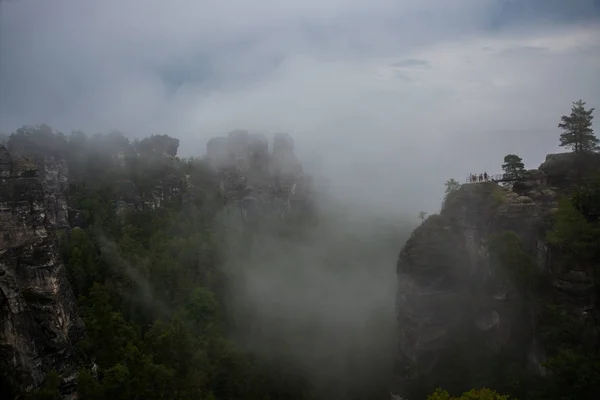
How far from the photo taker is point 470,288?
44.4 metres

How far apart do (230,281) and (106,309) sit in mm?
26948

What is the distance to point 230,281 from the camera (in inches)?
2549

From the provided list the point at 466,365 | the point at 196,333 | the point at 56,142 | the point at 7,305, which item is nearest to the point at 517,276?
the point at 466,365

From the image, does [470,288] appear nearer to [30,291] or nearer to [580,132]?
[580,132]

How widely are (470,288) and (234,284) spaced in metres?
31.0

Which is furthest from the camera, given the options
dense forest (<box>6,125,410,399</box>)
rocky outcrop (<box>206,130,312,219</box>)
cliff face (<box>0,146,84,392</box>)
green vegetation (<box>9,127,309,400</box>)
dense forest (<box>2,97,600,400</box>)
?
rocky outcrop (<box>206,130,312,219</box>)

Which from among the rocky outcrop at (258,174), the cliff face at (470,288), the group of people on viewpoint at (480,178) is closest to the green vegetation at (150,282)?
the rocky outcrop at (258,174)

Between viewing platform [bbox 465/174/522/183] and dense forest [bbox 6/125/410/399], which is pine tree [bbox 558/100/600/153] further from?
dense forest [bbox 6/125/410/399]

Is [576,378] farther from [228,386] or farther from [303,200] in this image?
[303,200]

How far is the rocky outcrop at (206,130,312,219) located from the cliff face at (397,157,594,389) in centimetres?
4460

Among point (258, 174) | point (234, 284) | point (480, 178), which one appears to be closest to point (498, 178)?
point (480, 178)

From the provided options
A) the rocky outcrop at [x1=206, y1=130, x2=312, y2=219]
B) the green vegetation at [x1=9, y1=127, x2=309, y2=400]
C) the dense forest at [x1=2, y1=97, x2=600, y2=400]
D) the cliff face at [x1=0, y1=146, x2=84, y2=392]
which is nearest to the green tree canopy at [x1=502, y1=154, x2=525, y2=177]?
the dense forest at [x1=2, y1=97, x2=600, y2=400]

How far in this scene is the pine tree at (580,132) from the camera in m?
42.8

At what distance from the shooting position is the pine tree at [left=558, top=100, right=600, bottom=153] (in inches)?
1685
